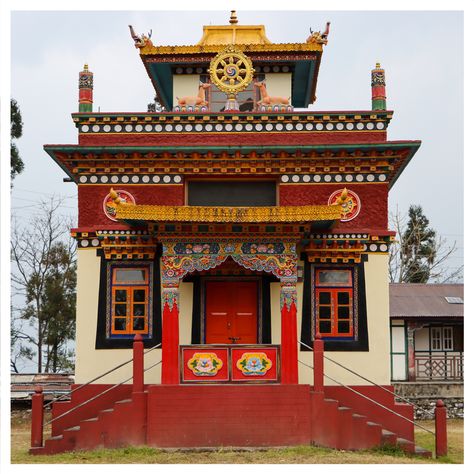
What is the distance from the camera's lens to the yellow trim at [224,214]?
52.6ft

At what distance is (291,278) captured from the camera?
16.4 m

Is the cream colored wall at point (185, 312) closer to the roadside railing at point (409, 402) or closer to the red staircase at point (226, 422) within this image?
the red staircase at point (226, 422)

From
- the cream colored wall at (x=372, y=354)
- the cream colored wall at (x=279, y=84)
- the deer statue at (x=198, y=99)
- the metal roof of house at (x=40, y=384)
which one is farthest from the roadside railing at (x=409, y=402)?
the metal roof of house at (x=40, y=384)

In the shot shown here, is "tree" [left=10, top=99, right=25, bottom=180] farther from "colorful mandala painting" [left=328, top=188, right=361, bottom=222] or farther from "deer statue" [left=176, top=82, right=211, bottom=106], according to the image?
"colorful mandala painting" [left=328, top=188, right=361, bottom=222]

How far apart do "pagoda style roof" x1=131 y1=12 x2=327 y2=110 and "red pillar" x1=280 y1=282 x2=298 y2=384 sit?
7.00 m

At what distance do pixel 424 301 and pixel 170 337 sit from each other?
17.8 m

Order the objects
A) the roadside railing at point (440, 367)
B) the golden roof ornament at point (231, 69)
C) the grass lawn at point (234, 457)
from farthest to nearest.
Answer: the roadside railing at point (440, 367)
the golden roof ornament at point (231, 69)
the grass lawn at point (234, 457)

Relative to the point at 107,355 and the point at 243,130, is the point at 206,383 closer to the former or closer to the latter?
the point at 107,355

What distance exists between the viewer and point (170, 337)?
16.1 meters

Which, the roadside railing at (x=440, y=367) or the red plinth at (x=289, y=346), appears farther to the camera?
the roadside railing at (x=440, y=367)

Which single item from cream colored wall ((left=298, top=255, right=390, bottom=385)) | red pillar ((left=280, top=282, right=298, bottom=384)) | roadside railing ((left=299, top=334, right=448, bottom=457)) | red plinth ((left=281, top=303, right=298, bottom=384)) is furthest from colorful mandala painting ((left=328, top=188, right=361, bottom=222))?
roadside railing ((left=299, top=334, right=448, bottom=457))

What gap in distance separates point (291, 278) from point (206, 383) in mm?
2709

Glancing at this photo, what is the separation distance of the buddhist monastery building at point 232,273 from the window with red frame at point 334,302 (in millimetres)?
31

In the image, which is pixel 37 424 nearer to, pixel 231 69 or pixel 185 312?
pixel 185 312
